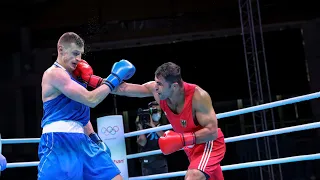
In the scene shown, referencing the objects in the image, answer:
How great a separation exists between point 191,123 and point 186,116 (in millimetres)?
51

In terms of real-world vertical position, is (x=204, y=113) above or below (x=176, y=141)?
above

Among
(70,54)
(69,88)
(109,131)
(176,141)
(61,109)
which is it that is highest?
(70,54)

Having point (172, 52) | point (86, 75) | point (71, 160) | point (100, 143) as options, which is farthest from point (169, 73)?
point (172, 52)

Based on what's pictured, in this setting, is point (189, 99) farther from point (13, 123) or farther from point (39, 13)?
point (39, 13)

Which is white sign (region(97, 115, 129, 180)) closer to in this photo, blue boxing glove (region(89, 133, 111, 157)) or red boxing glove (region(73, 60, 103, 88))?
blue boxing glove (region(89, 133, 111, 157))

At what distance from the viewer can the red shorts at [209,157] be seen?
7.91ft

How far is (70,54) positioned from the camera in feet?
8.00

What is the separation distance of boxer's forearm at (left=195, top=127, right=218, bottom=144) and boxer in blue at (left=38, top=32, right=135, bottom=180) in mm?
499

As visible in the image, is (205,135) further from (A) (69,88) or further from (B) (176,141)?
(A) (69,88)

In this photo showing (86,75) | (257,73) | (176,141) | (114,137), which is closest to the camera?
(176,141)

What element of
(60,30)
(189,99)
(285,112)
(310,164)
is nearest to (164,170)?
(189,99)

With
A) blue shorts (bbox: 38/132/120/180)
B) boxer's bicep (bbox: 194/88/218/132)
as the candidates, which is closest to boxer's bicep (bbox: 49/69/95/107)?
blue shorts (bbox: 38/132/120/180)

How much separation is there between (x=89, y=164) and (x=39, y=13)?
6.92m

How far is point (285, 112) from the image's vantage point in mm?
8148
